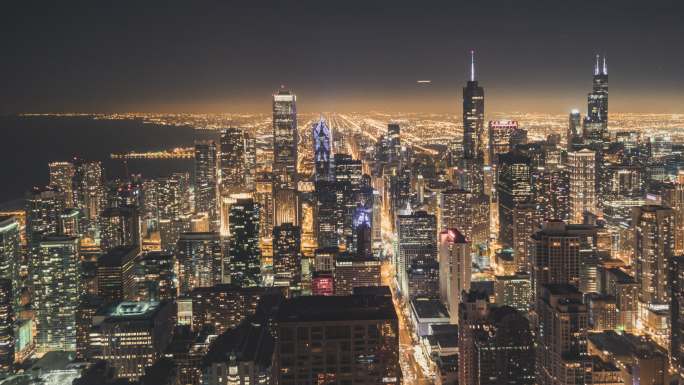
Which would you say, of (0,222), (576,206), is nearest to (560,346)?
(0,222)

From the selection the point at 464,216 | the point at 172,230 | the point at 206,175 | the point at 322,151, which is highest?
the point at 322,151

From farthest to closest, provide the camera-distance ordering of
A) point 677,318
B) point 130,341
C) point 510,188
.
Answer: point 510,188 → point 130,341 → point 677,318

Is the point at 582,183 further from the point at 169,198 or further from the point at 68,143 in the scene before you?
Answer: the point at 68,143

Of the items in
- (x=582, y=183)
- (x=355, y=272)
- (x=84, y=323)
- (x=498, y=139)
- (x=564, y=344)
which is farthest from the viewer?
(x=498, y=139)

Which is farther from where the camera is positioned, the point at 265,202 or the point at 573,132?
the point at 573,132

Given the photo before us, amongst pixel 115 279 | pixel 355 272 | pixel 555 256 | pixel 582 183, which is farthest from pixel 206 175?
pixel 555 256

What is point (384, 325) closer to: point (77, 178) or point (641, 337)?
point (641, 337)
